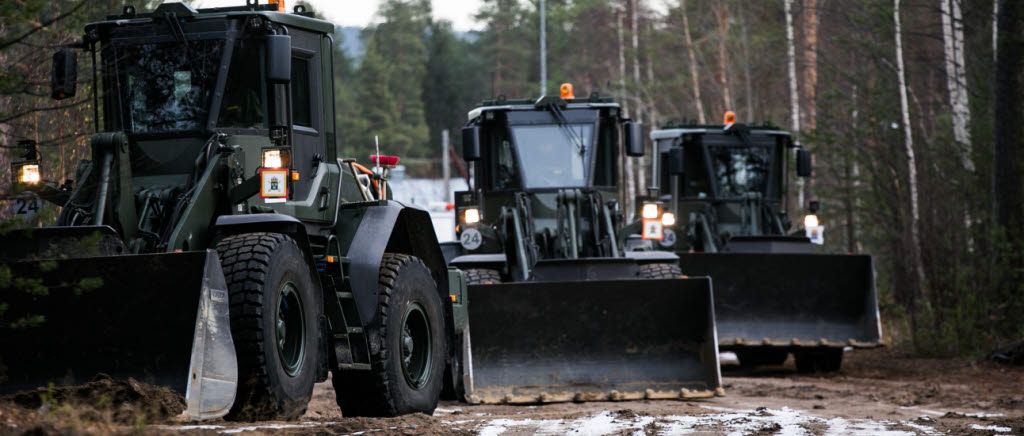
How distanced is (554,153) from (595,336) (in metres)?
3.33

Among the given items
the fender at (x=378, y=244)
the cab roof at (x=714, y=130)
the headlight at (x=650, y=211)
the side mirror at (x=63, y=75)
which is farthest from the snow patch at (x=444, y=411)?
the cab roof at (x=714, y=130)

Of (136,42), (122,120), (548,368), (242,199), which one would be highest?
(136,42)

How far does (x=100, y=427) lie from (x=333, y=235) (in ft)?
10.0

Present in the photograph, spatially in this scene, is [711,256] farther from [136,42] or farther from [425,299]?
[136,42]

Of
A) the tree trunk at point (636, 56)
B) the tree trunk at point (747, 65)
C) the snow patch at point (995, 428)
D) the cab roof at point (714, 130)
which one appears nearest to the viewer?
the snow patch at point (995, 428)

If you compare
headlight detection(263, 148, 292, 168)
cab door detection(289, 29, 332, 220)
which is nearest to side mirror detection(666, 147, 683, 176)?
cab door detection(289, 29, 332, 220)

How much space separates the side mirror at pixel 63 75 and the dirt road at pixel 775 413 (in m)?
2.00

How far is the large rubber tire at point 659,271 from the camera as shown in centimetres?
1311

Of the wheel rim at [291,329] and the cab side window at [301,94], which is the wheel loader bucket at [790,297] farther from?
the wheel rim at [291,329]

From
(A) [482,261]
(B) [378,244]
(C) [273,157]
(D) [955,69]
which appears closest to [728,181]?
(D) [955,69]

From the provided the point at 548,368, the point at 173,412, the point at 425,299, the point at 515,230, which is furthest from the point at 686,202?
the point at 173,412

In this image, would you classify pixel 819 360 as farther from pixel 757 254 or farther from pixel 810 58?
pixel 810 58

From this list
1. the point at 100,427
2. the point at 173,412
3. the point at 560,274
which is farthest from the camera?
the point at 560,274

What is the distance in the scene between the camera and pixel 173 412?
5820 millimetres
